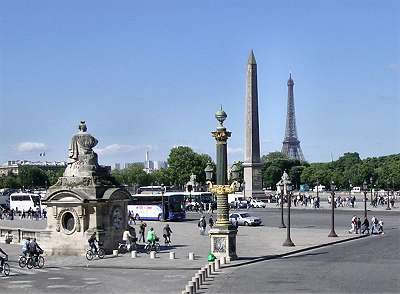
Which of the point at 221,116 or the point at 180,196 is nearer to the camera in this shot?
the point at 221,116

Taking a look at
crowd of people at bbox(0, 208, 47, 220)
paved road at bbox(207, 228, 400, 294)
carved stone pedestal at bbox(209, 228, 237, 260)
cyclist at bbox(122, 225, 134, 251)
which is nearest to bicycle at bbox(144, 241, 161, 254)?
cyclist at bbox(122, 225, 134, 251)

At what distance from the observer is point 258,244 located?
39.0 metres

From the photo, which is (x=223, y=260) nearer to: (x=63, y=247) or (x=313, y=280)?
→ (x=313, y=280)

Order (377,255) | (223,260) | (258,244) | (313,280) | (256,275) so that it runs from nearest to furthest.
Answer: (313,280) < (256,275) < (223,260) < (377,255) < (258,244)

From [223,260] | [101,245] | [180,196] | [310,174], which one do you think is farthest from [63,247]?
[310,174]

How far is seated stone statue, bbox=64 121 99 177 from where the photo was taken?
35594mm

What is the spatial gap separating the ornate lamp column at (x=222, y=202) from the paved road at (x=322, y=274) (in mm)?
1765

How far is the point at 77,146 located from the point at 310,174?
128335 mm

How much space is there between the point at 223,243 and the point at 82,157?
8674 mm

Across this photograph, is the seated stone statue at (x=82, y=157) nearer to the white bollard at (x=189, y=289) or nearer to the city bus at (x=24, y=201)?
the white bollard at (x=189, y=289)

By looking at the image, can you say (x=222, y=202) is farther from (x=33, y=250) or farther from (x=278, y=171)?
(x=278, y=171)

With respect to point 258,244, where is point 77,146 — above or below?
above

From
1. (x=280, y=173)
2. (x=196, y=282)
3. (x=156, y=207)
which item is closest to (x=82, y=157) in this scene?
(x=196, y=282)

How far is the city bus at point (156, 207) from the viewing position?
6512 cm
